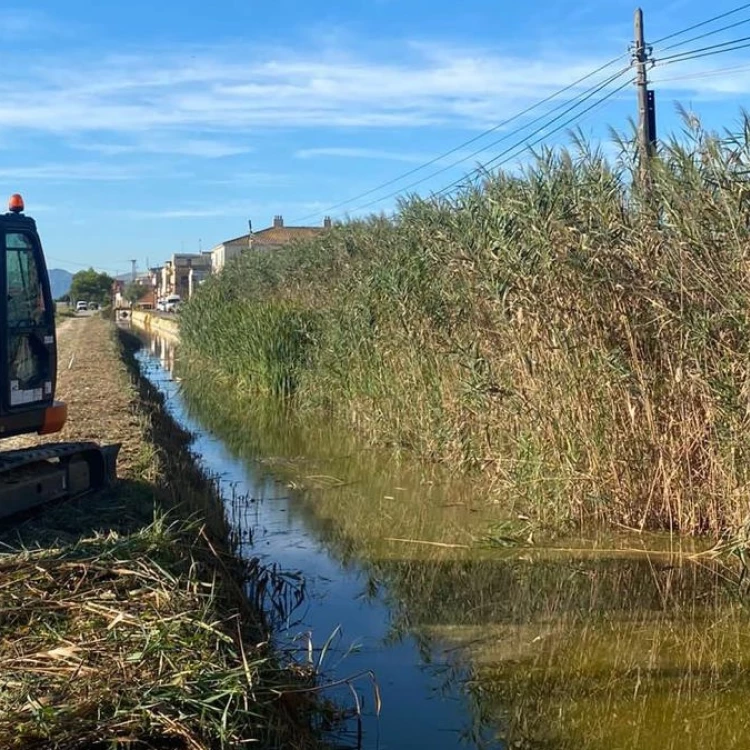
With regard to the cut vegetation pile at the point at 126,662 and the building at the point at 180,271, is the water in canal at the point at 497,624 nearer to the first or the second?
the cut vegetation pile at the point at 126,662

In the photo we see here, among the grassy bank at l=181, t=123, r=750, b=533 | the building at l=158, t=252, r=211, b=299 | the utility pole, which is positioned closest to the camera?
the grassy bank at l=181, t=123, r=750, b=533

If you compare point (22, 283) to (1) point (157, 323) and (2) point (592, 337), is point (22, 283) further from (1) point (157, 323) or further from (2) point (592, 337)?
(1) point (157, 323)

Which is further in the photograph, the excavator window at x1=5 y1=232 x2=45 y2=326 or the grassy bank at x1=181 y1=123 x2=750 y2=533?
the grassy bank at x1=181 y1=123 x2=750 y2=533

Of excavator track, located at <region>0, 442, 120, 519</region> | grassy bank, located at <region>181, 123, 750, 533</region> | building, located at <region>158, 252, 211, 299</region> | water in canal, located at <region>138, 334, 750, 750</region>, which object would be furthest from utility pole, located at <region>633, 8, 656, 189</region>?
building, located at <region>158, 252, 211, 299</region>

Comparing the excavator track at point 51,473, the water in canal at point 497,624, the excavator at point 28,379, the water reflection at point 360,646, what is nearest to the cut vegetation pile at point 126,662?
the water reflection at point 360,646

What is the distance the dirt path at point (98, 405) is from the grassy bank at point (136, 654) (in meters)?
3.54

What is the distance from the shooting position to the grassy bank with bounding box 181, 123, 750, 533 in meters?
7.89

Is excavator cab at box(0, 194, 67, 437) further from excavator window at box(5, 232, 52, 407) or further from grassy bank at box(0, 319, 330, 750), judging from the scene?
grassy bank at box(0, 319, 330, 750)

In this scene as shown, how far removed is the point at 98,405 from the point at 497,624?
780cm

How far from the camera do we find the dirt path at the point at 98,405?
401 inches

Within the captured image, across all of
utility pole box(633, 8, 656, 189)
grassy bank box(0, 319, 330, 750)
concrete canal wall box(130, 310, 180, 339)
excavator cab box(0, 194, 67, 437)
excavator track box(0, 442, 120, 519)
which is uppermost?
utility pole box(633, 8, 656, 189)

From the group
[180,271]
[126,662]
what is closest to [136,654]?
[126,662]

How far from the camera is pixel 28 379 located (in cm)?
719

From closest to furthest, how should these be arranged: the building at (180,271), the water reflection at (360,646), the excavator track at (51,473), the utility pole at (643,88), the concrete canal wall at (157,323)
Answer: the water reflection at (360,646), the excavator track at (51,473), the utility pole at (643,88), the concrete canal wall at (157,323), the building at (180,271)
